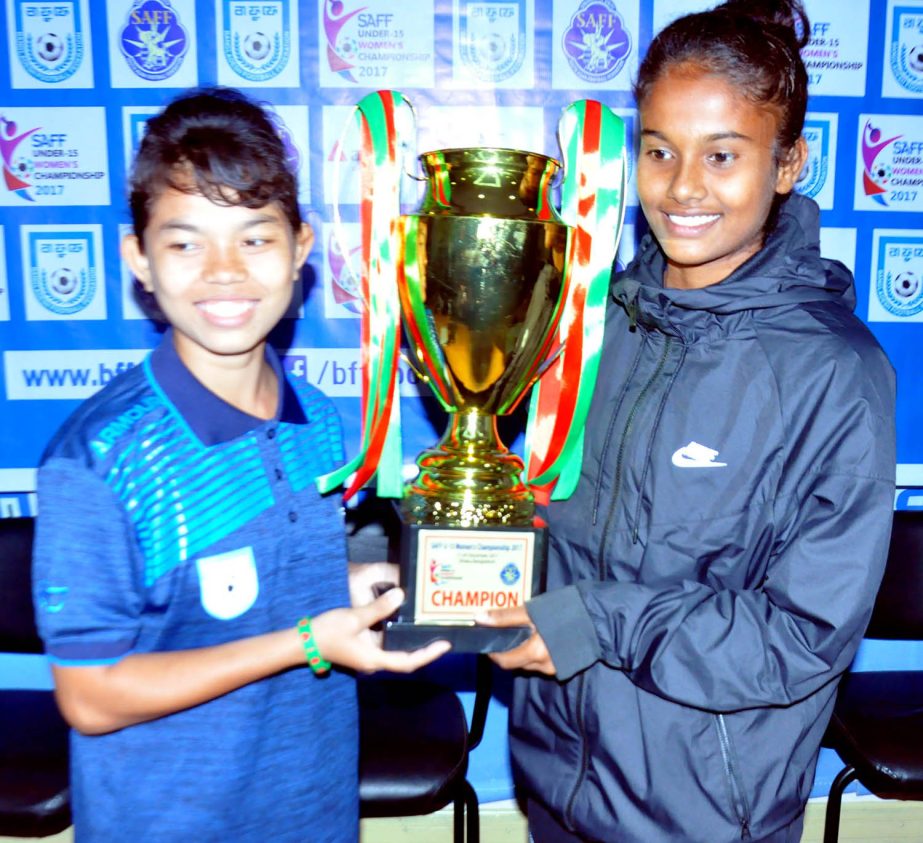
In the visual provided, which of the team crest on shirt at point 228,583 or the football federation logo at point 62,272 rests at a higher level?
the football federation logo at point 62,272

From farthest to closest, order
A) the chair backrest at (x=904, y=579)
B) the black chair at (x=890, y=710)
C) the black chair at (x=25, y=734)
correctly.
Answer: the chair backrest at (x=904, y=579), the black chair at (x=890, y=710), the black chair at (x=25, y=734)

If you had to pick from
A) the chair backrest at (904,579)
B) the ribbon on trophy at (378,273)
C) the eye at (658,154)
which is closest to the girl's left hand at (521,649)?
the ribbon on trophy at (378,273)

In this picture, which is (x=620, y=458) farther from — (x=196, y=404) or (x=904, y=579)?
(x=904, y=579)

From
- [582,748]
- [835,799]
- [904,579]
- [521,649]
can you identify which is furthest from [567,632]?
[904,579]

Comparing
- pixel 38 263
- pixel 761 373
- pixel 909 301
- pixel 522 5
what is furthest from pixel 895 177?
pixel 38 263

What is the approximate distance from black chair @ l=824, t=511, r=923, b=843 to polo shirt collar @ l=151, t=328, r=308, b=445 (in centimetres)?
129

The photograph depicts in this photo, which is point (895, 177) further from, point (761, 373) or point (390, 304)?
point (390, 304)

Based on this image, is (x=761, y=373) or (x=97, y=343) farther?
(x=97, y=343)

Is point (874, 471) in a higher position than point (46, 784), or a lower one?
higher

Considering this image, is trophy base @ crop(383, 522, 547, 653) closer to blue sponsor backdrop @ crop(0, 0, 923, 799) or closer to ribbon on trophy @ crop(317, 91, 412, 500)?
ribbon on trophy @ crop(317, 91, 412, 500)

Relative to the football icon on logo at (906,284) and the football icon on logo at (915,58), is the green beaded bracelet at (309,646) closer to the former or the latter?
the football icon on logo at (906,284)

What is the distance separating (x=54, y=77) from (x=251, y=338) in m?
1.12

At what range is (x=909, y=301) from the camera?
5.99ft

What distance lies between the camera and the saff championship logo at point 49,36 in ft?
5.36
